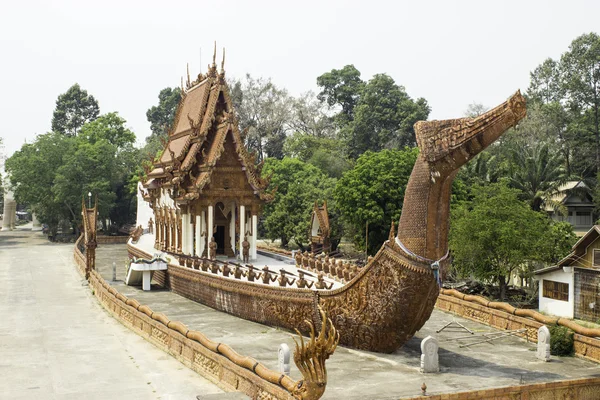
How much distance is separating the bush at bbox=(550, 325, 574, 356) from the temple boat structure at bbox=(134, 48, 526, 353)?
153 inches

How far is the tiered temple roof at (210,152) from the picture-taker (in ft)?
95.3

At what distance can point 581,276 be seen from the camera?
84.0ft

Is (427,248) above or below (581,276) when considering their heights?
above

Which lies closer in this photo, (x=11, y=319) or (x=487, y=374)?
(x=487, y=374)

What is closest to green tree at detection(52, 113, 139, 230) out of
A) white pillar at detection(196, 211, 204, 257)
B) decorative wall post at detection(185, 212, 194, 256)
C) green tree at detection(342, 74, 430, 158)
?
green tree at detection(342, 74, 430, 158)

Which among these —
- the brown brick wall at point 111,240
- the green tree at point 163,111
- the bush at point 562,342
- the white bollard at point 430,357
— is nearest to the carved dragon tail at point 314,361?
the white bollard at point 430,357

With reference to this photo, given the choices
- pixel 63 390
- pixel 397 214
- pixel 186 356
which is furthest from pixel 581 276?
pixel 63 390

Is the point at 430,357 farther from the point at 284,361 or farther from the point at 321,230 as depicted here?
the point at 321,230

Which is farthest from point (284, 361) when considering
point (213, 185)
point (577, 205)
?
point (577, 205)

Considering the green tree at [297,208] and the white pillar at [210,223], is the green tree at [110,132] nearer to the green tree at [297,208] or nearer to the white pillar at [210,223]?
the green tree at [297,208]

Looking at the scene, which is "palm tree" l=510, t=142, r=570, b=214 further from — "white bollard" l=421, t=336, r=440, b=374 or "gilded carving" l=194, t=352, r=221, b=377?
"gilded carving" l=194, t=352, r=221, b=377

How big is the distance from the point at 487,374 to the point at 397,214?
20728mm

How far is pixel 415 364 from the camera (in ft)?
49.7

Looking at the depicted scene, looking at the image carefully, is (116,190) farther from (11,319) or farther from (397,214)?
(11,319)
